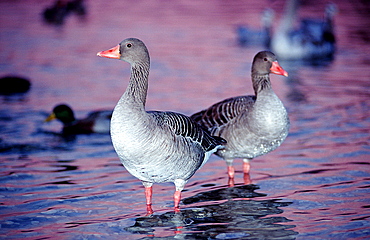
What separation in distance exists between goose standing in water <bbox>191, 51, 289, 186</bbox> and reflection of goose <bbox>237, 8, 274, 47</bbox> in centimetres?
1316

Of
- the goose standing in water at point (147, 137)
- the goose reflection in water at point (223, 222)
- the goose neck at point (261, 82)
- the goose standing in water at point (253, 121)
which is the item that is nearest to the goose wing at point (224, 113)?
the goose standing in water at point (253, 121)

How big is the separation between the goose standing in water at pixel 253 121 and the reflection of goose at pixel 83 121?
10.7 ft

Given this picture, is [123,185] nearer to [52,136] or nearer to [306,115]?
[52,136]

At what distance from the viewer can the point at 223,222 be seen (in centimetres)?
743

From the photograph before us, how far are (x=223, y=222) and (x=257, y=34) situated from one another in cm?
1637

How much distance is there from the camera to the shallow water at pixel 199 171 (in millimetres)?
7391

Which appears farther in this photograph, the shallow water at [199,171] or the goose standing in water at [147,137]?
the shallow water at [199,171]

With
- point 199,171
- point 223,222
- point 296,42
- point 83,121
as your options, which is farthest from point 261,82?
point 296,42

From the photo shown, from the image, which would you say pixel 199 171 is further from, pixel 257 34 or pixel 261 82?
pixel 257 34

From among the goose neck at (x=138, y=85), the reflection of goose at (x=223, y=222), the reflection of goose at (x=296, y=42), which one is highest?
the reflection of goose at (x=296, y=42)

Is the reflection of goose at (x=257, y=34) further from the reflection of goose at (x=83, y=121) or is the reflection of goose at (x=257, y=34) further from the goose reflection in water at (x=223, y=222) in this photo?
the goose reflection in water at (x=223, y=222)

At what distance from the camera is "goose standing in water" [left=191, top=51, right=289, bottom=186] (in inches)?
343

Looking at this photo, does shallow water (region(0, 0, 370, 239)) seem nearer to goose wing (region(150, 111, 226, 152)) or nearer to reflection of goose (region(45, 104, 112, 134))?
reflection of goose (region(45, 104, 112, 134))

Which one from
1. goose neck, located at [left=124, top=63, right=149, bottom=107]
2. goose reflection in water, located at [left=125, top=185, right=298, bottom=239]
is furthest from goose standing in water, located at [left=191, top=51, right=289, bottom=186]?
goose neck, located at [left=124, top=63, right=149, bottom=107]
